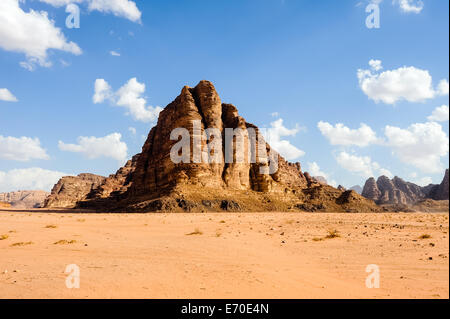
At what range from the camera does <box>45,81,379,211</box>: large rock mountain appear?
53.1 metres

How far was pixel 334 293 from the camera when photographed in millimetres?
5574

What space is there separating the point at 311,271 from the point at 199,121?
2102 inches

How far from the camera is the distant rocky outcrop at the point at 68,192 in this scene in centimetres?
10037

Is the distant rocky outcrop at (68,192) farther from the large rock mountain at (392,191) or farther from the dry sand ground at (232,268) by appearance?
the large rock mountain at (392,191)

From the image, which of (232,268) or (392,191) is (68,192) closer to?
(232,268)

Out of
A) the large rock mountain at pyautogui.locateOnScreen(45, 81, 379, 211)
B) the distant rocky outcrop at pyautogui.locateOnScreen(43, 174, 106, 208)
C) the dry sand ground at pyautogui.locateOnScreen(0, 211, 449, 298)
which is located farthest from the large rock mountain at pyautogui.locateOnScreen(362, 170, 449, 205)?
the dry sand ground at pyautogui.locateOnScreen(0, 211, 449, 298)

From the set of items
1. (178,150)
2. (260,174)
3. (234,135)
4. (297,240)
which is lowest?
(297,240)

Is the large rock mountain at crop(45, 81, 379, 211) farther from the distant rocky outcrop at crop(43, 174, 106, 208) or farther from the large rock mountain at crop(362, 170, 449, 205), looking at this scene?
the large rock mountain at crop(362, 170, 449, 205)

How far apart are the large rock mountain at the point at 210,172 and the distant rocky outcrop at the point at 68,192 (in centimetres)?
4946

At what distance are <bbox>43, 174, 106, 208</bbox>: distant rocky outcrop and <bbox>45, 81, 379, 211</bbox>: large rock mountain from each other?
4946 cm

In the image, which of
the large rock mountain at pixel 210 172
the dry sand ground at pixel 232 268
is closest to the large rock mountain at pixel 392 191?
the large rock mountain at pixel 210 172
